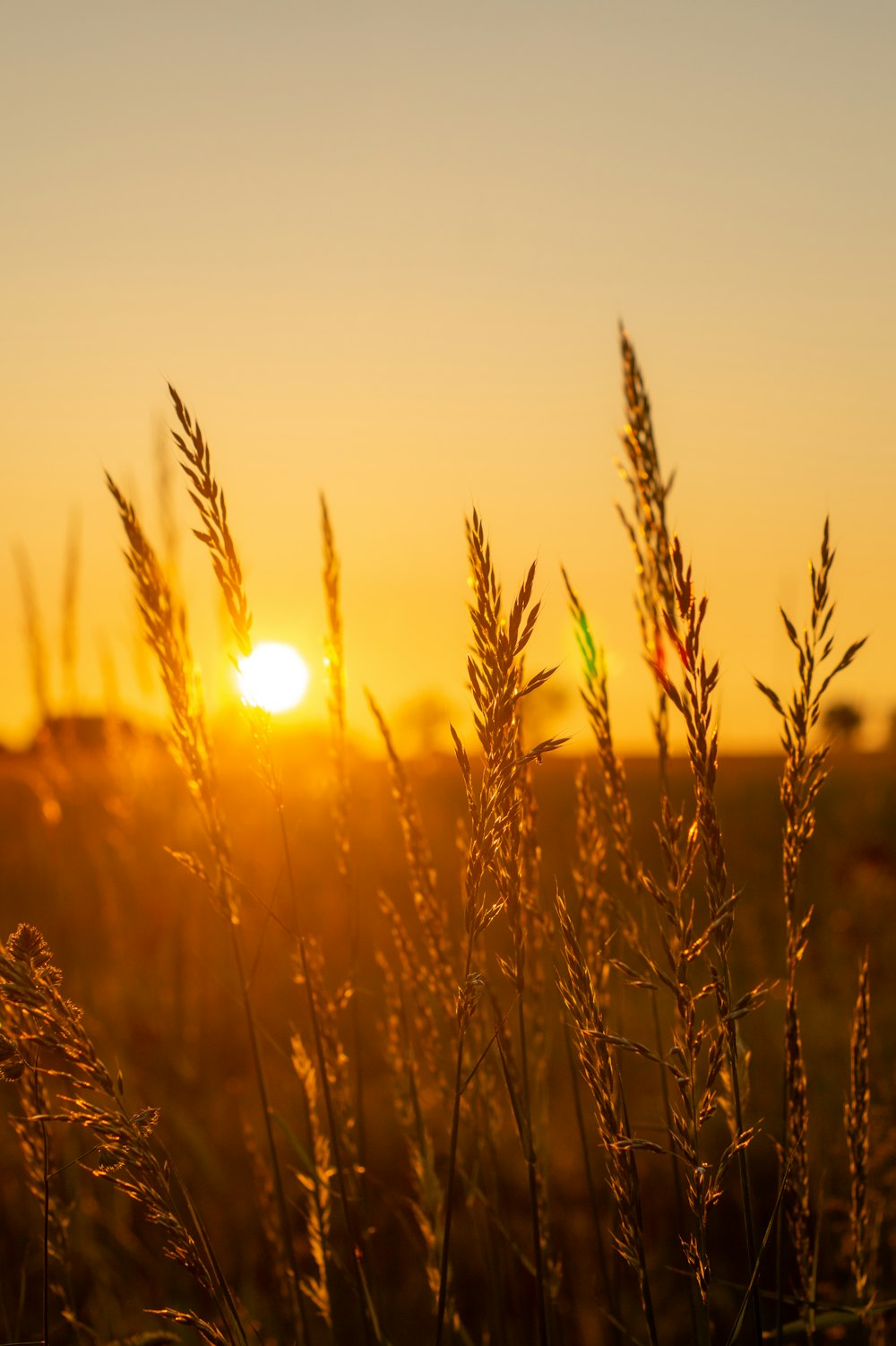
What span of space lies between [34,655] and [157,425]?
3.62 ft

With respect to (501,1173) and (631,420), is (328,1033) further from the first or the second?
(501,1173)

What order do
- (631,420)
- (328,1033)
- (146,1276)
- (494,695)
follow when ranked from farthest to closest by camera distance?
(146,1276)
(328,1033)
(631,420)
(494,695)

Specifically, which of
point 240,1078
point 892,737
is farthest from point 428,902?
point 892,737

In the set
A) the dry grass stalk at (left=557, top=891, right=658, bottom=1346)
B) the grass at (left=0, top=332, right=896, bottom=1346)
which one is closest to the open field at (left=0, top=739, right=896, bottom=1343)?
the grass at (left=0, top=332, right=896, bottom=1346)

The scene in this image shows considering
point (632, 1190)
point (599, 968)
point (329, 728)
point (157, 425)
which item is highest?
point (157, 425)

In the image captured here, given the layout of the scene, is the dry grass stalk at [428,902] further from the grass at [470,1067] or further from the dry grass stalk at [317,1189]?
the dry grass stalk at [317,1189]

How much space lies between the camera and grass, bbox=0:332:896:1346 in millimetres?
1190

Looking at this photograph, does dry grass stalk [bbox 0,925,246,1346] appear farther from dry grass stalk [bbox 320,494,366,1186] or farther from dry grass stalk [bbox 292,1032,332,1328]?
dry grass stalk [bbox 320,494,366,1186]

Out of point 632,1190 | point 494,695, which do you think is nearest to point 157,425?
point 494,695

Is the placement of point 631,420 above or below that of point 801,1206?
above

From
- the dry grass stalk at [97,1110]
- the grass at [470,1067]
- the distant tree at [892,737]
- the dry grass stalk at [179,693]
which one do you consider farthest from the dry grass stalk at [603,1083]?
the distant tree at [892,737]

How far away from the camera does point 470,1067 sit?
1.91 m

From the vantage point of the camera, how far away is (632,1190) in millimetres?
1232

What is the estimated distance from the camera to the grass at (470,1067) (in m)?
1.19
